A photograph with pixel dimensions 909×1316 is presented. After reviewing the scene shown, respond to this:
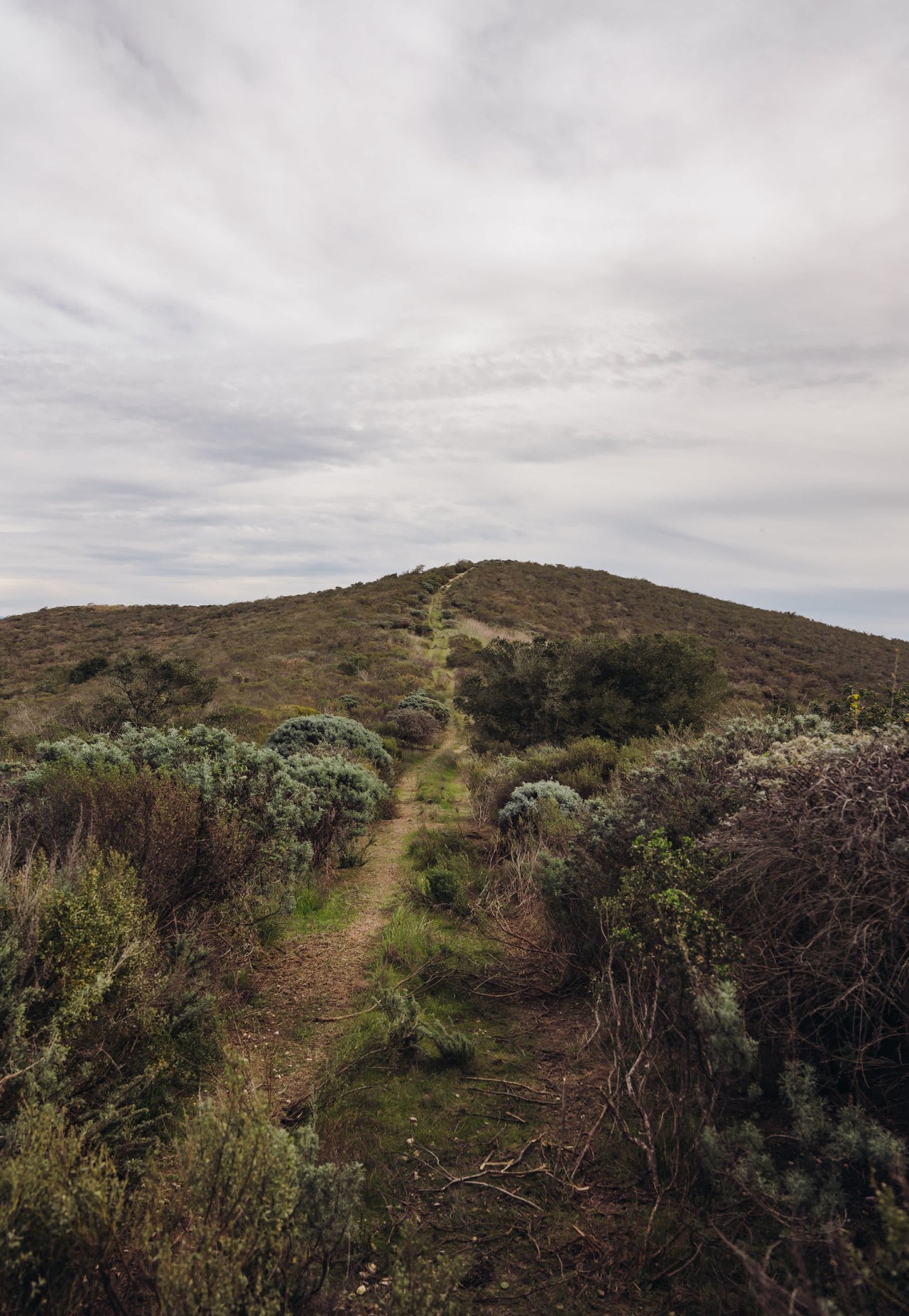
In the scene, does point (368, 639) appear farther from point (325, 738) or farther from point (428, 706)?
point (325, 738)

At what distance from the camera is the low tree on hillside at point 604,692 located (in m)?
13.9

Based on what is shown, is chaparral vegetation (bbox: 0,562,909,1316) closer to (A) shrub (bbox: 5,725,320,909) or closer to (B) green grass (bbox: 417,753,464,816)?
(A) shrub (bbox: 5,725,320,909)

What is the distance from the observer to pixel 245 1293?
2021mm

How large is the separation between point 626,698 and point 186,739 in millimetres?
9563

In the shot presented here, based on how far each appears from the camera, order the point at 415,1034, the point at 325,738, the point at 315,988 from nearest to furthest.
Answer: the point at 415,1034, the point at 315,988, the point at 325,738

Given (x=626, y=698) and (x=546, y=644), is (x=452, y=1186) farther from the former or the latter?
(x=546, y=644)

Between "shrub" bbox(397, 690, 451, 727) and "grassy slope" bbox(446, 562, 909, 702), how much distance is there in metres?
11.9

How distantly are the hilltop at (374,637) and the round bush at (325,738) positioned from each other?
2103mm

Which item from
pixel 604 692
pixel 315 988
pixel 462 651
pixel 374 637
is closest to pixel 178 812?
pixel 315 988

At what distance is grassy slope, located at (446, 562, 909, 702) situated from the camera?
104 ft

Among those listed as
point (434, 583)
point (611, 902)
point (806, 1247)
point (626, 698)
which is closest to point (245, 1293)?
point (806, 1247)

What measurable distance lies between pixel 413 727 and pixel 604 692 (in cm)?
681

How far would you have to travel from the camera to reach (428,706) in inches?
852

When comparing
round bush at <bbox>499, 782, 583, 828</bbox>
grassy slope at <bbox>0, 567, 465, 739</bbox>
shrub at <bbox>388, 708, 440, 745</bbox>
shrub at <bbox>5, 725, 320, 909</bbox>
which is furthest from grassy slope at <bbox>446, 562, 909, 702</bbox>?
shrub at <bbox>5, 725, 320, 909</bbox>
